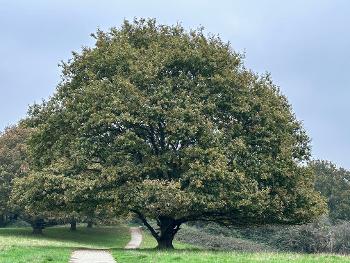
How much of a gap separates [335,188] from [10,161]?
4934cm

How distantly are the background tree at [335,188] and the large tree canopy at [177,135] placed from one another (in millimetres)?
48432

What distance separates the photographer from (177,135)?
27.9 metres

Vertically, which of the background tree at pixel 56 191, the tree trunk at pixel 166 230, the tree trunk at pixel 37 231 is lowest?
the tree trunk at pixel 37 231

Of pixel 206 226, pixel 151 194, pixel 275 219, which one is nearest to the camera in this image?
pixel 151 194

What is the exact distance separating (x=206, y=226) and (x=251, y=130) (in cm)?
3154

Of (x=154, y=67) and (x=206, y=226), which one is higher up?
(x=154, y=67)

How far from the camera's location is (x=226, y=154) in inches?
1106

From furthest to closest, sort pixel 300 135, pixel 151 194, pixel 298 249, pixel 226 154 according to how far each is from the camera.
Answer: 1. pixel 298 249
2. pixel 300 135
3. pixel 226 154
4. pixel 151 194

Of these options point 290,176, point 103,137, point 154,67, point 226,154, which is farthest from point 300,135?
point 103,137

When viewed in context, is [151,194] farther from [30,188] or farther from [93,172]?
[30,188]

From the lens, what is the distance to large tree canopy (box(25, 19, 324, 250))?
2706 cm

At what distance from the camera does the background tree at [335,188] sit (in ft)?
252

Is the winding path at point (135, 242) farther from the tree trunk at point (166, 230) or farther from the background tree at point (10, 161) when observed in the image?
the background tree at point (10, 161)

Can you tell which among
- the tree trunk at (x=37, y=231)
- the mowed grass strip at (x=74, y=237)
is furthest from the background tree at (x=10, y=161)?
the mowed grass strip at (x=74, y=237)
